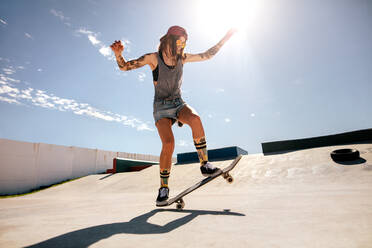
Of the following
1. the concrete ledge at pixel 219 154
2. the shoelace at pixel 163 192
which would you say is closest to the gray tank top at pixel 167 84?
the shoelace at pixel 163 192

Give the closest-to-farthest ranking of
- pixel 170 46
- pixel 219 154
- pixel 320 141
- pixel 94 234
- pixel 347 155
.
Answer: pixel 94 234 → pixel 170 46 → pixel 347 155 → pixel 320 141 → pixel 219 154

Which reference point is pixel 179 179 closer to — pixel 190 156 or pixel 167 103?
pixel 167 103

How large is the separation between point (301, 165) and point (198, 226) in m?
7.85

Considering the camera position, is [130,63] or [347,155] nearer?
[130,63]

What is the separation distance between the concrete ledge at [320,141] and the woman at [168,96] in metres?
16.2

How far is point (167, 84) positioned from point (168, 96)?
175 millimetres

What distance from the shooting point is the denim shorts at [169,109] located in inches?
108

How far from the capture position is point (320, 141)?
625 inches

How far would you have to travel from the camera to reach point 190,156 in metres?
21.7

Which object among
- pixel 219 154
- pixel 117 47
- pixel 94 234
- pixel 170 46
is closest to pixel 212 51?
pixel 170 46

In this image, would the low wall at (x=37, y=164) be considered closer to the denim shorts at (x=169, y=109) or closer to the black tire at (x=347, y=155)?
the denim shorts at (x=169, y=109)

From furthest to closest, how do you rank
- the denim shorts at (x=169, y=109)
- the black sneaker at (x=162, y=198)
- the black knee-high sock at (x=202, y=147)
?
the denim shorts at (x=169, y=109), the black knee-high sock at (x=202, y=147), the black sneaker at (x=162, y=198)

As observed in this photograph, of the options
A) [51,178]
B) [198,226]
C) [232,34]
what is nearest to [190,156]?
[51,178]

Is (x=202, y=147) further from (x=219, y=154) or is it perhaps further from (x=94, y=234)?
(x=219, y=154)
